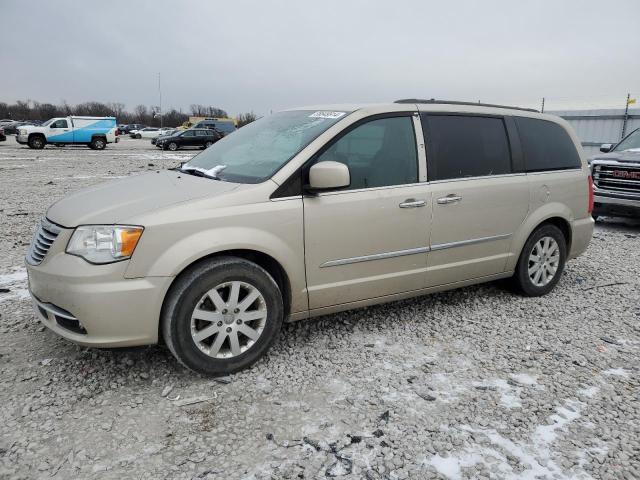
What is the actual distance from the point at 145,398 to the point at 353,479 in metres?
1.36

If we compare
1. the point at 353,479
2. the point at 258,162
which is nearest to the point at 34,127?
the point at 258,162

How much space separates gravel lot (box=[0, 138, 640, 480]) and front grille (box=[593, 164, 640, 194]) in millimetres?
4839

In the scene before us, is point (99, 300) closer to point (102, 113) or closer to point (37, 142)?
point (37, 142)

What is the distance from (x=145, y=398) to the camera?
2908 millimetres

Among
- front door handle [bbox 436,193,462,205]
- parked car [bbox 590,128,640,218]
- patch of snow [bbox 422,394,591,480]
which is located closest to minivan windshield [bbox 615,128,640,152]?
parked car [bbox 590,128,640,218]

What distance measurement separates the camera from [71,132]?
27906 millimetres

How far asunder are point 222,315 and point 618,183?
314 inches

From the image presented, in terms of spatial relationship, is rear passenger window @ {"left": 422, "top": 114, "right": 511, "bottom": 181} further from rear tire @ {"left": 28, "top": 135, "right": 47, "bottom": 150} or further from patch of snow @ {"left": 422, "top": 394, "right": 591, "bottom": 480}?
rear tire @ {"left": 28, "top": 135, "right": 47, "bottom": 150}

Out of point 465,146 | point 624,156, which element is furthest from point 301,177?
point 624,156

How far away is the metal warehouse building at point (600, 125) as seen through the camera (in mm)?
15790

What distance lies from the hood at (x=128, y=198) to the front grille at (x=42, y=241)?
0.05 meters

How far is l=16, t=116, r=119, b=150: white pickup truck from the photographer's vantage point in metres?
27.0

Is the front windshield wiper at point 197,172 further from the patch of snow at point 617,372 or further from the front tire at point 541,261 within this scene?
the patch of snow at point 617,372

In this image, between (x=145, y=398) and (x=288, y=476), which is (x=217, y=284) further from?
(x=288, y=476)
